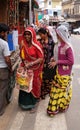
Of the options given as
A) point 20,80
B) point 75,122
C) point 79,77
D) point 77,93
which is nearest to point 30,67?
point 20,80

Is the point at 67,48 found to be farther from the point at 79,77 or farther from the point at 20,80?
the point at 79,77

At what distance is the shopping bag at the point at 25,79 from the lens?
6660 millimetres

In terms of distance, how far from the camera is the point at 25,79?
666 cm

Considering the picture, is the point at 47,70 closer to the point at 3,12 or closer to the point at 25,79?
the point at 25,79

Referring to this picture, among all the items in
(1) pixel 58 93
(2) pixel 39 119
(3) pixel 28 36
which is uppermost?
(3) pixel 28 36

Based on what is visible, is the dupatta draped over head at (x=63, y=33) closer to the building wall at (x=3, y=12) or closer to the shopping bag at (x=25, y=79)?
the shopping bag at (x=25, y=79)

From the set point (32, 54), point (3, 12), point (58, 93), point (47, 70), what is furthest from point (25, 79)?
point (3, 12)

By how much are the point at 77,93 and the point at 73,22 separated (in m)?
77.4

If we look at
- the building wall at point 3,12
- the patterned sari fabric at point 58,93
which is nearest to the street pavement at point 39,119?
the patterned sari fabric at point 58,93

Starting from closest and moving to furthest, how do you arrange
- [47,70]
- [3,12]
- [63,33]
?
[63,33]
[47,70]
[3,12]

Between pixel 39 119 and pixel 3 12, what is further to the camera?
pixel 3 12

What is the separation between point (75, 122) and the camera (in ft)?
20.5

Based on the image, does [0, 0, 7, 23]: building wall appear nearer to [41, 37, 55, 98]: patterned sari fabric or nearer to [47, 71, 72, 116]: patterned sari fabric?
[41, 37, 55, 98]: patterned sari fabric

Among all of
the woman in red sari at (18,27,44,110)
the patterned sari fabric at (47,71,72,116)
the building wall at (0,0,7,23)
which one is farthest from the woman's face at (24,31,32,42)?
the building wall at (0,0,7,23)
